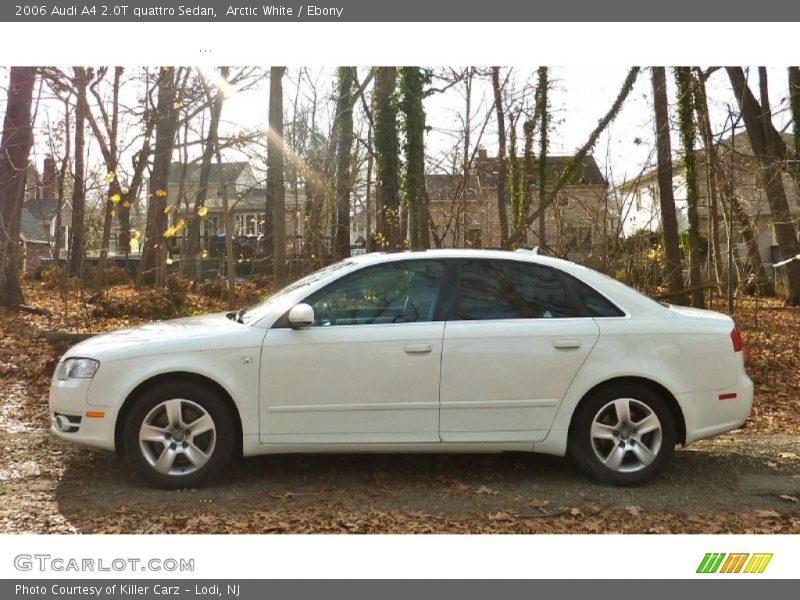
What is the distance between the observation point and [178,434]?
5039 mm

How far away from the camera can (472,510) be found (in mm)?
4836

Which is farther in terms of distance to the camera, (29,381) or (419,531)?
(29,381)

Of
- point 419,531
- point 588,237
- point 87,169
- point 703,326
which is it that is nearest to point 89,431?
point 419,531

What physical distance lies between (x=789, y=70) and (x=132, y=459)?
1661cm

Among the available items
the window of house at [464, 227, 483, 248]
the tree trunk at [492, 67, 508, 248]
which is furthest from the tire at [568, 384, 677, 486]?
the tree trunk at [492, 67, 508, 248]

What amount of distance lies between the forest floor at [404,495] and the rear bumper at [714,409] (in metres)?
0.44

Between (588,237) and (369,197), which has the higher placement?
(369,197)

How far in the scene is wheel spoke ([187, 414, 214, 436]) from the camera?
198 inches

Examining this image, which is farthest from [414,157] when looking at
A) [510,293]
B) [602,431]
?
[602,431]

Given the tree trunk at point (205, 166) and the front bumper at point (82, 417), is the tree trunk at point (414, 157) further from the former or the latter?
the front bumper at point (82, 417)

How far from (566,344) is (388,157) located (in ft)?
28.1

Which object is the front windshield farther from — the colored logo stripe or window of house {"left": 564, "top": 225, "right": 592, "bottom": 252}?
window of house {"left": 564, "top": 225, "right": 592, "bottom": 252}

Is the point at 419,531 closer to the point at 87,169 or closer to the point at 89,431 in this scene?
the point at 89,431

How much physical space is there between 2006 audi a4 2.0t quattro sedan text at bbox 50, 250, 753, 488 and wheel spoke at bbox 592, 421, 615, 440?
11 millimetres
